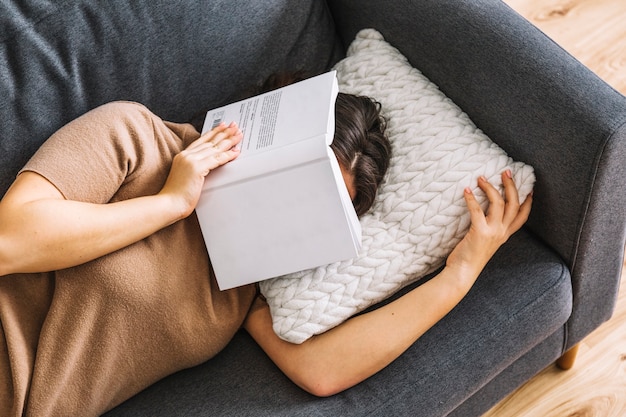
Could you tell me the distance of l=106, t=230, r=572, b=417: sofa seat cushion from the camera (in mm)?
1116

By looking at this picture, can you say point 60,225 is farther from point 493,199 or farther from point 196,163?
point 493,199

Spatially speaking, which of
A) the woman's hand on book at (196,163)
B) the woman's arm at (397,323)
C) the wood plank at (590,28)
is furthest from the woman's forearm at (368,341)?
the wood plank at (590,28)

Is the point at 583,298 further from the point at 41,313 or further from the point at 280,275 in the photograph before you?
the point at 41,313

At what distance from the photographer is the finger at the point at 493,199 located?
1154 millimetres

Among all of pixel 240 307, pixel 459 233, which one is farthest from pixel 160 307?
pixel 459 233

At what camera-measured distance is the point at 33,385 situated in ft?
3.64

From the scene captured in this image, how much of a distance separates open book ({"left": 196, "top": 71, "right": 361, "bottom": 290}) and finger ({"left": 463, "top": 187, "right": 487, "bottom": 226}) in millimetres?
185

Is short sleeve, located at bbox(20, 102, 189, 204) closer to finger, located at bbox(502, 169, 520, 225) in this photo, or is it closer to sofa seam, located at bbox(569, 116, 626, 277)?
finger, located at bbox(502, 169, 520, 225)

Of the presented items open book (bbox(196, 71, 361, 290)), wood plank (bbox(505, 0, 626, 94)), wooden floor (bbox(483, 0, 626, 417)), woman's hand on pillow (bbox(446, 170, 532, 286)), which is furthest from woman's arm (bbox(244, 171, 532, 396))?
wood plank (bbox(505, 0, 626, 94))

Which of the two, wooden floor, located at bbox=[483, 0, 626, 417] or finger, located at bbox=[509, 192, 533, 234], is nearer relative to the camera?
finger, located at bbox=[509, 192, 533, 234]

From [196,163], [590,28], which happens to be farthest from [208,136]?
[590,28]

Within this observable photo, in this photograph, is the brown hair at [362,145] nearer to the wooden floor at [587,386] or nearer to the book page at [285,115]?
the book page at [285,115]

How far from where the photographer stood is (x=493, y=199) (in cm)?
115

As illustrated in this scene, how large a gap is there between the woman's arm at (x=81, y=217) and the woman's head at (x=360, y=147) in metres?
0.18
